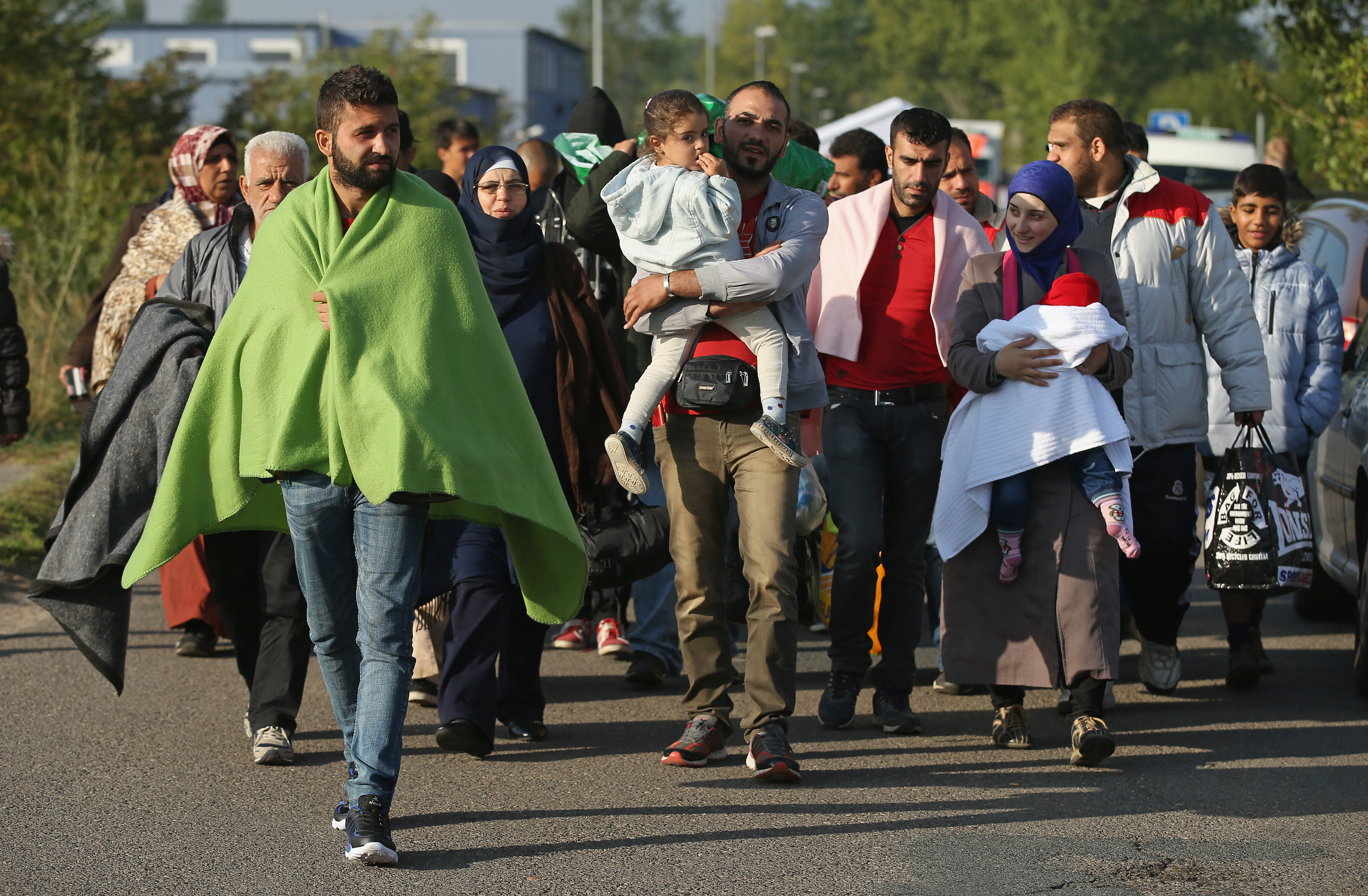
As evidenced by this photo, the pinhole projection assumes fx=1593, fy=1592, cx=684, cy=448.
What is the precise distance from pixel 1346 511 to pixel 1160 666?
1.38 meters

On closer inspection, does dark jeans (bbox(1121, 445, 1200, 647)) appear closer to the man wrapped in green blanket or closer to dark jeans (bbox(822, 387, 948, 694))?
dark jeans (bbox(822, 387, 948, 694))

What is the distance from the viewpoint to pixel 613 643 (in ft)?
25.1

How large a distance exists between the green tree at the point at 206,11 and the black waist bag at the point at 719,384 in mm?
162332

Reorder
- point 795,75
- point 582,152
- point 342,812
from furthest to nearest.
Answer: point 795,75 → point 582,152 → point 342,812

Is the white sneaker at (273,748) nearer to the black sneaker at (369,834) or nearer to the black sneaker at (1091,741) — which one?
the black sneaker at (369,834)

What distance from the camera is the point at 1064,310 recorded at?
5.67m

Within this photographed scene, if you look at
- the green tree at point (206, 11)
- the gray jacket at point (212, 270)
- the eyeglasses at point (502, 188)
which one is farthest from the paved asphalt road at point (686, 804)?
the green tree at point (206, 11)

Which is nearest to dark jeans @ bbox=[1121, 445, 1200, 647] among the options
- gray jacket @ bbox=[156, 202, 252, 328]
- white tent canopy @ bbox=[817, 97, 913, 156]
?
gray jacket @ bbox=[156, 202, 252, 328]

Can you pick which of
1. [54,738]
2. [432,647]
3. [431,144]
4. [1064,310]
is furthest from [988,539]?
[431,144]

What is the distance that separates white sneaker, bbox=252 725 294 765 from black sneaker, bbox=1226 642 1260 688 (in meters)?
4.04

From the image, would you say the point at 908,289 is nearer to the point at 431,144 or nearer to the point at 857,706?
the point at 857,706

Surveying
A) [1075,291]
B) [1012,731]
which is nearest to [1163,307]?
[1075,291]

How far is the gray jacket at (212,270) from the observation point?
6.07m

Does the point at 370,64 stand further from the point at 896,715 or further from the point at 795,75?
the point at 795,75
